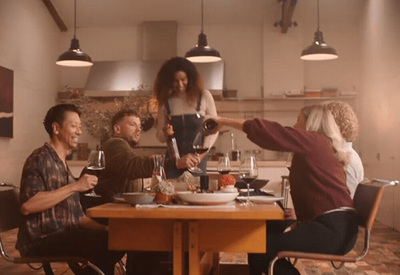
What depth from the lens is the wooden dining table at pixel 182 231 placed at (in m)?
1.93

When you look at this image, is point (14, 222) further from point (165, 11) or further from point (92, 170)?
point (165, 11)

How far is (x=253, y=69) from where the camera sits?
8688mm

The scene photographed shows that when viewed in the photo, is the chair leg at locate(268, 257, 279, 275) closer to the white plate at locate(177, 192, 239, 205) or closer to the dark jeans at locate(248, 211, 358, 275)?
the dark jeans at locate(248, 211, 358, 275)

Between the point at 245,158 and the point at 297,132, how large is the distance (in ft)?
0.82

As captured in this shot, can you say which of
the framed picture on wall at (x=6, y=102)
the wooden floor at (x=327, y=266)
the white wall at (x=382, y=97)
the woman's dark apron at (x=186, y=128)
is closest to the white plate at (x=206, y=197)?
the wooden floor at (x=327, y=266)

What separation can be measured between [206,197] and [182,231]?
159 millimetres

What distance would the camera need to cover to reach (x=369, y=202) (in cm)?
226

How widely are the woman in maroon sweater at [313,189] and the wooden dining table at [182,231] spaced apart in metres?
0.26

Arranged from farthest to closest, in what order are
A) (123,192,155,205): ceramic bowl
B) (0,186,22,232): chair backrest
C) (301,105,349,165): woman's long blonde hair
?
(301,105,349,165): woman's long blonde hair, (0,186,22,232): chair backrest, (123,192,155,205): ceramic bowl

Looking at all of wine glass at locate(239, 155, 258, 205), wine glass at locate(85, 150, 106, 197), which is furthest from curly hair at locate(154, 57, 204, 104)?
wine glass at locate(239, 155, 258, 205)

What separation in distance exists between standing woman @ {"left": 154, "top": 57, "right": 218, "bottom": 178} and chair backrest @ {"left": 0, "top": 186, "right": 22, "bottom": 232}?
1347 millimetres

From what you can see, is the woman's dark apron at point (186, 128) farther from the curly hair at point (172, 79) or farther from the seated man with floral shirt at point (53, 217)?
the seated man with floral shirt at point (53, 217)

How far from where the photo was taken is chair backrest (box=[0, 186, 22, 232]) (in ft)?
7.57

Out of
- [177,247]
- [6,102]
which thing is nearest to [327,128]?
[177,247]
